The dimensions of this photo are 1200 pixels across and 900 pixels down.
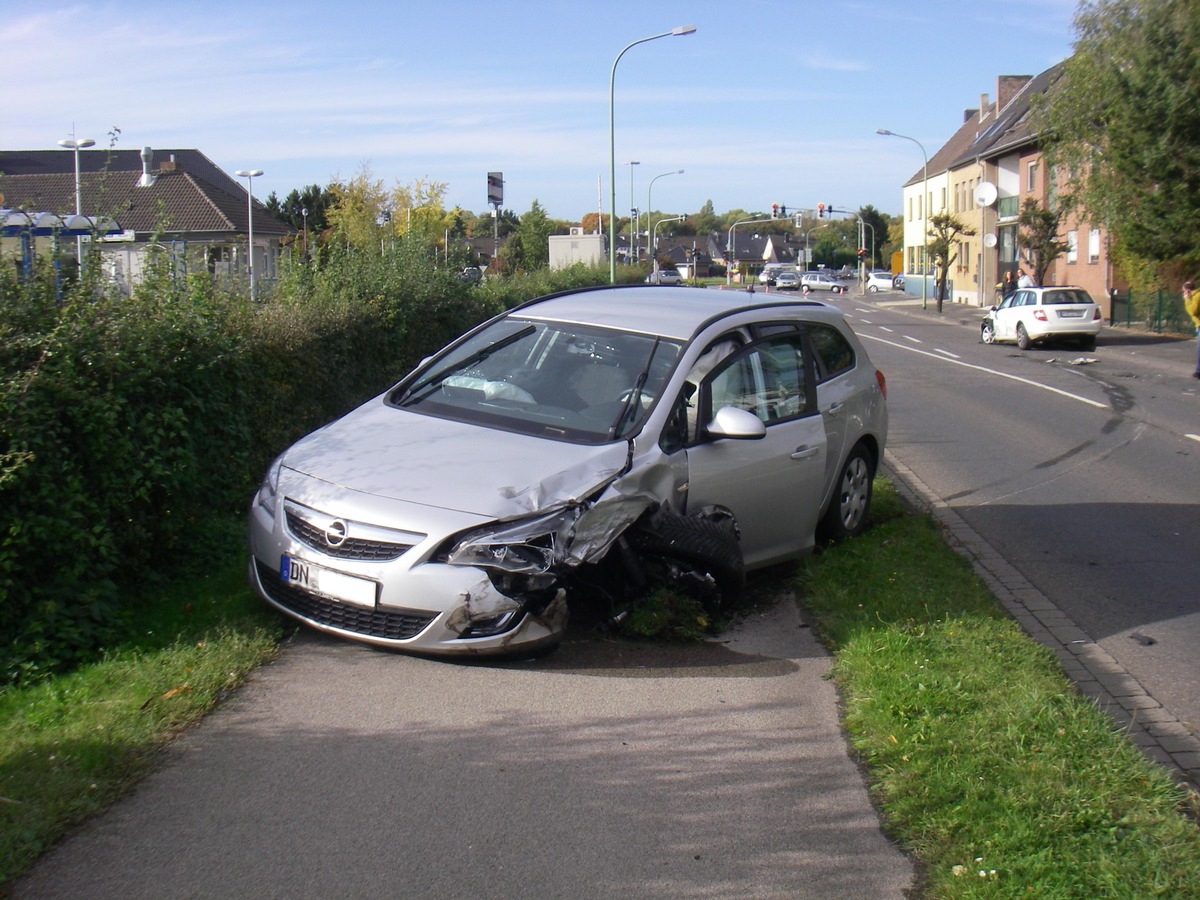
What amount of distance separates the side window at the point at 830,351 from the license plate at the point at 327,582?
12.4ft

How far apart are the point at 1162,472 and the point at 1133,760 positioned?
8.11 meters

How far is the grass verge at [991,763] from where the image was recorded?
3.58m

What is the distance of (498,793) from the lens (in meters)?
4.12

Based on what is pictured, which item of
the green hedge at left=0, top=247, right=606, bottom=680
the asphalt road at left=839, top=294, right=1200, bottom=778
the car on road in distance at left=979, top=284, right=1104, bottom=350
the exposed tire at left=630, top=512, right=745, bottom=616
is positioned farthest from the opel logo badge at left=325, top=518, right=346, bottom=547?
the car on road in distance at left=979, top=284, right=1104, bottom=350

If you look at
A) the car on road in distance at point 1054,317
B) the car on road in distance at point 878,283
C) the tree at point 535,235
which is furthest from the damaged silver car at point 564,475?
the car on road in distance at point 878,283

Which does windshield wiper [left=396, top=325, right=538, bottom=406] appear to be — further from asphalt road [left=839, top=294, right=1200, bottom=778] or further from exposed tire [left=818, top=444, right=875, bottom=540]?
asphalt road [left=839, top=294, right=1200, bottom=778]

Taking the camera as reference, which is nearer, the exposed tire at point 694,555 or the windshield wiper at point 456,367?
the exposed tire at point 694,555

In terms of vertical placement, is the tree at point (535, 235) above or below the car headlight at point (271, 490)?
above

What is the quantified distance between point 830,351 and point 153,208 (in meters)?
4.58

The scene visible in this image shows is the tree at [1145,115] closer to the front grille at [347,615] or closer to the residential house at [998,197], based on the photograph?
the residential house at [998,197]

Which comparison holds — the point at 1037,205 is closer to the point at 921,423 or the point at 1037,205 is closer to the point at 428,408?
the point at 921,423

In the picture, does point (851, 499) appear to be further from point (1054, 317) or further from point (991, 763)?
point (1054, 317)

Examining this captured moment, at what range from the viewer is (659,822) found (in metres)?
3.94

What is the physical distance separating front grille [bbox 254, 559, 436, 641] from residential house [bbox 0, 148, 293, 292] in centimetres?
229
